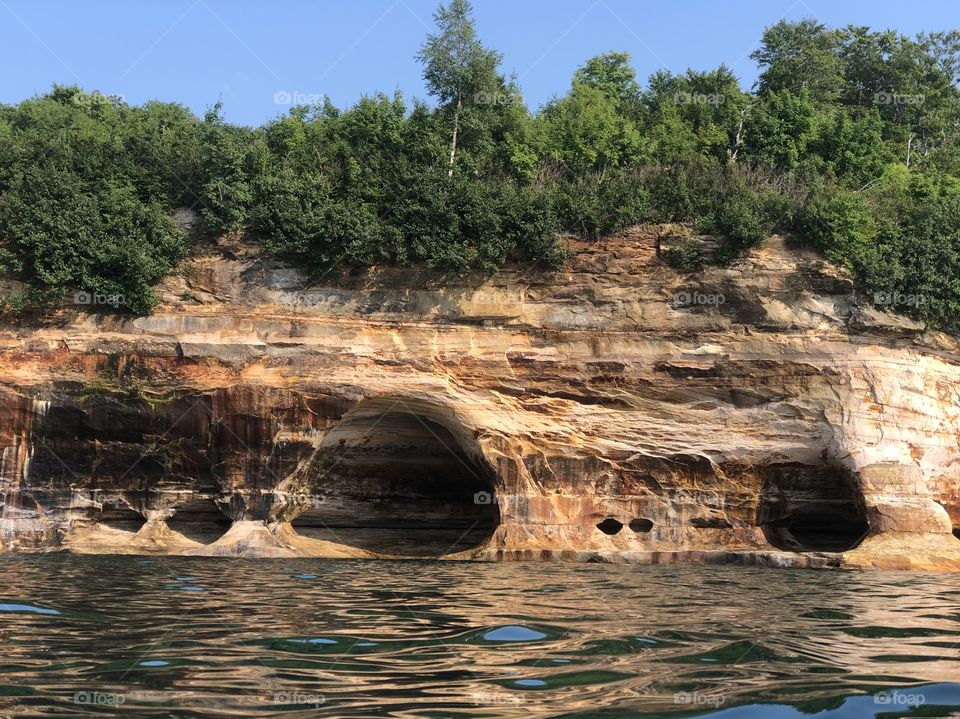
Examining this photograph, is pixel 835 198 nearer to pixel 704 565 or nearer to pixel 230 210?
pixel 704 565

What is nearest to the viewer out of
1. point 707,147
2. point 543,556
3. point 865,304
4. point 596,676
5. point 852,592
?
point 596,676

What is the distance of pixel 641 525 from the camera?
21.1 meters

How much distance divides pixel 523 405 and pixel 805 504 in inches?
281

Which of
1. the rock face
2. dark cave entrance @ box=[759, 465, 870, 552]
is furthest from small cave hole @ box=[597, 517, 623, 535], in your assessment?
dark cave entrance @ box=[759, 465, 870, 552]

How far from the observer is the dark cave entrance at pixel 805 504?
2152 cm

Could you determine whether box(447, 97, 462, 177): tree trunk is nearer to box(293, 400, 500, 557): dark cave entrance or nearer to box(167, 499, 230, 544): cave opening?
box(293, 400, 500, 557): dark cave entrance

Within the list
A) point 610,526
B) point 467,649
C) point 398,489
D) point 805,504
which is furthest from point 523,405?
point 467,649

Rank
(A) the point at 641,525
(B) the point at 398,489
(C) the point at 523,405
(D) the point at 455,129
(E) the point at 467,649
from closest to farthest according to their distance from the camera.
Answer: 1. (E) the point at 467,649
2. (A) the point at 641,525
3. (C) the point at 523,405
4. (B) the point at 398,489
5. (D) the point at 455,129

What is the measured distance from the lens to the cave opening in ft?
71.0

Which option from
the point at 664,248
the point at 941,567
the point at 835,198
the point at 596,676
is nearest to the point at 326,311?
the point at 664,248

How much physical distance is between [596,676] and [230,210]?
18.5m

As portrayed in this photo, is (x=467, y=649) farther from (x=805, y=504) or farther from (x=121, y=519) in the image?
(x=805, y=504)

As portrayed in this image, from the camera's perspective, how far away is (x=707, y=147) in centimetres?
2856

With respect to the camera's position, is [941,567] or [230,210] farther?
[230,210]
